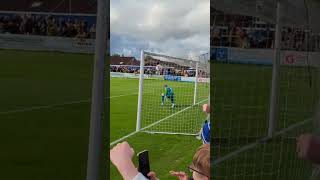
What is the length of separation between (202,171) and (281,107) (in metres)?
1.22

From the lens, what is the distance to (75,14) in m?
1.92

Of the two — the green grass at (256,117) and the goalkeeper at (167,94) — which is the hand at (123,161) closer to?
the green grass at (256,117)

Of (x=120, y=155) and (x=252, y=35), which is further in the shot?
(x=252, y=35)

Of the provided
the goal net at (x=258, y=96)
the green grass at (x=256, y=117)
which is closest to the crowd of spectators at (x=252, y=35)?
the goal net at (x=258, y=96)

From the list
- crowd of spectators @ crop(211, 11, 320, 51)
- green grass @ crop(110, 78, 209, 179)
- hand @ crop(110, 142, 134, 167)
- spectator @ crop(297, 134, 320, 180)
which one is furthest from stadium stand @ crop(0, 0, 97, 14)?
green grass @ crop(110, 78, 209, 179)

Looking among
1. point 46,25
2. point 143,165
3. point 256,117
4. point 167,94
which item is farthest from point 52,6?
point 167,94

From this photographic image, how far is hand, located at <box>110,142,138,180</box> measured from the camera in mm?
2180

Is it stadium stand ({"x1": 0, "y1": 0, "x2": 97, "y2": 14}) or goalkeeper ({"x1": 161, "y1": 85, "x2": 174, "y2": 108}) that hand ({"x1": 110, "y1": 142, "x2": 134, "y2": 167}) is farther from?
goalkeeper ({"x1": 161, "y1": 85, "x2": 174, "y2": 108})

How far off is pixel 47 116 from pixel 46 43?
253 millimetres

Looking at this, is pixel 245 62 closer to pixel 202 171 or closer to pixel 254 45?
pixel 254 45

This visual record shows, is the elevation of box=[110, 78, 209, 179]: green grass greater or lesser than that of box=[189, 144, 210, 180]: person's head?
lesser

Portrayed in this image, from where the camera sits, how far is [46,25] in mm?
1928

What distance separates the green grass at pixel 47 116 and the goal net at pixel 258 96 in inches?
26.8

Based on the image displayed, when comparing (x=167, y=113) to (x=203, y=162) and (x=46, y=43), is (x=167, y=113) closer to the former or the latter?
(x=203, y=162)
